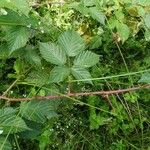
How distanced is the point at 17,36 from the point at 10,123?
360 millimetres

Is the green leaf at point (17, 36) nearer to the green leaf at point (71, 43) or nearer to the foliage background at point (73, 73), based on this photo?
the foliage background at point (73, 73)

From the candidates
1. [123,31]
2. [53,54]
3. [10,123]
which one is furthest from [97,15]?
[10,123]

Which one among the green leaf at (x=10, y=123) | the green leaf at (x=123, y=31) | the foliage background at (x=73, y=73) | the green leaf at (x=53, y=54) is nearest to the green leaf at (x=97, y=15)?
the foliage background at (x=73, y=73)

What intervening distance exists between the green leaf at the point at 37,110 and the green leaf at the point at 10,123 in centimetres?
9

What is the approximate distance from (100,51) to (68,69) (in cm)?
75

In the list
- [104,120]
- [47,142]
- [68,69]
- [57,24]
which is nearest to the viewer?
[68,69]

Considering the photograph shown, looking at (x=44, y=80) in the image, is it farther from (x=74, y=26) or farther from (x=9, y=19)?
(x=74, y=26)

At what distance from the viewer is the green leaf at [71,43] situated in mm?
1475

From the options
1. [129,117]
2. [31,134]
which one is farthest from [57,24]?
[31,134]

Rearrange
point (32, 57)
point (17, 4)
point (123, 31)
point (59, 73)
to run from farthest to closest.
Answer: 1. point (123, 31)
2. point (32, 57)
3. point (59, 73)
4. point (17, 4)

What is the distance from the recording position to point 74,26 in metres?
2.16

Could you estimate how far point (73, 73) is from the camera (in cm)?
142

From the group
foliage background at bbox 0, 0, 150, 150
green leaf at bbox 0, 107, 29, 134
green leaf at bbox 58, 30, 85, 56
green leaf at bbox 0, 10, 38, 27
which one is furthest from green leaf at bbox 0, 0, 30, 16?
green leaf at bbox 0, 107, 29, 134

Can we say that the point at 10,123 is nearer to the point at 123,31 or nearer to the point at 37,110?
the point at 37,110
